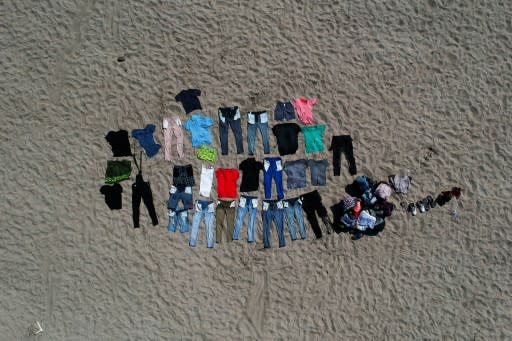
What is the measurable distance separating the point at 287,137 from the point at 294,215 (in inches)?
41.9

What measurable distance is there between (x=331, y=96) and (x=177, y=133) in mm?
2155

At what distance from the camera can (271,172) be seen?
643cm

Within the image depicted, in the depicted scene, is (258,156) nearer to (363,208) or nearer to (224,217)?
(224,217)

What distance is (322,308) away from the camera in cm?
648

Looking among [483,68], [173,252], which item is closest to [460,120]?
[483,68]

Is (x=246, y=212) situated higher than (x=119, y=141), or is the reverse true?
(x=119, y=141)

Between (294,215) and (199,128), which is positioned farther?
(294,215)

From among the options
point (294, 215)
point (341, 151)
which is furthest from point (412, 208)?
point (294, 215)

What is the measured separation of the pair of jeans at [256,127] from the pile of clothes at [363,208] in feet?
4.22

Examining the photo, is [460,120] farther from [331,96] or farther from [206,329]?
[206,329]

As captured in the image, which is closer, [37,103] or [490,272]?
[37,103]

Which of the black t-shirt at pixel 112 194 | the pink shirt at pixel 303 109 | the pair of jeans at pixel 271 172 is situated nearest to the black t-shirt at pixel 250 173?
the pair of jeans at pixel 271 172

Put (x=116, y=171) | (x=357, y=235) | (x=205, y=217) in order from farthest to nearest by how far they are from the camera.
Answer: (x=357, y=235) < (x=205, y=217) < (x=116, y=171)

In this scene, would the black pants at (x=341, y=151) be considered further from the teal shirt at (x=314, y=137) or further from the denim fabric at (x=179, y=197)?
the denim fabric at (x=179, y=197)
